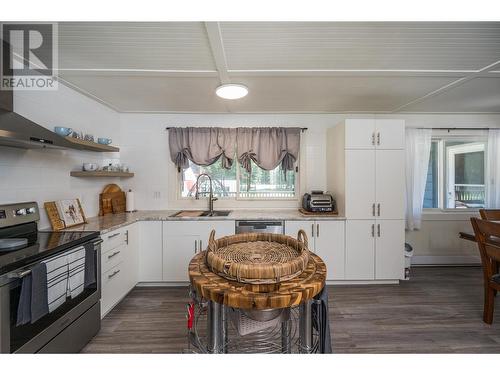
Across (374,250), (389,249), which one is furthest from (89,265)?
(389,249)

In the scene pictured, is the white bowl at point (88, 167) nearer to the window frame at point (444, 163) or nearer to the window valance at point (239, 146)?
the window valance at point (239, 146)

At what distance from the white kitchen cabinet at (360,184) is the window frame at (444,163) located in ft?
4.88

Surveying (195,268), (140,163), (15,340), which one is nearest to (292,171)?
(140,163)

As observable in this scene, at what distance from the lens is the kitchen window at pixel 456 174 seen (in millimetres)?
3604

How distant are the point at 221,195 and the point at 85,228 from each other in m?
1.79

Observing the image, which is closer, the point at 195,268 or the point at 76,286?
the point at 195,268

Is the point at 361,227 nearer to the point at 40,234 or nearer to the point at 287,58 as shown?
the point at 287,58

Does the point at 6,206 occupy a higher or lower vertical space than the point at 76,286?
higher

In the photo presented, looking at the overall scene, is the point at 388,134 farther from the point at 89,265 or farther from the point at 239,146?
the point at 89,265

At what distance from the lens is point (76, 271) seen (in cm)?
168

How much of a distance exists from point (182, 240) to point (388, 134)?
289 cm

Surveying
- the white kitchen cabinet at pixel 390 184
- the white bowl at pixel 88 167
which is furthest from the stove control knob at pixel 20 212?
the white kitchen cabinet at pixel 390 184

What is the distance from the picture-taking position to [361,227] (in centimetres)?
290
